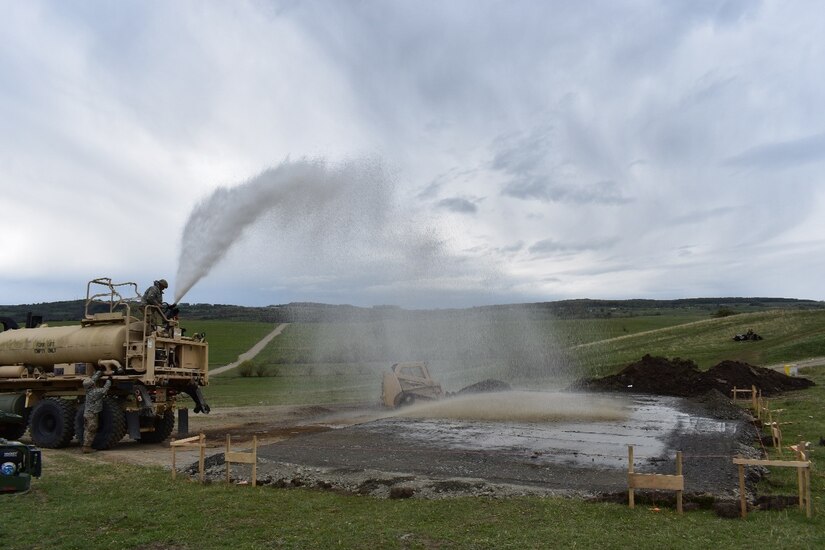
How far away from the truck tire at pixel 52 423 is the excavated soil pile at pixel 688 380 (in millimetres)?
29070

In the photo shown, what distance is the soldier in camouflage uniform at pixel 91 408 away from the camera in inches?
712

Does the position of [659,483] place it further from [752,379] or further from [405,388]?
[752,379]

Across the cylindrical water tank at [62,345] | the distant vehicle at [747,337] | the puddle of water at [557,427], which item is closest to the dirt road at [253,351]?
the puddle of water at [557,427]

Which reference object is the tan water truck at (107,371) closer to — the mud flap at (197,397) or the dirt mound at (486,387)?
the mud flap at (197,397)

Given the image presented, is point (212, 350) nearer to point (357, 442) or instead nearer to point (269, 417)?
point (269, 417)

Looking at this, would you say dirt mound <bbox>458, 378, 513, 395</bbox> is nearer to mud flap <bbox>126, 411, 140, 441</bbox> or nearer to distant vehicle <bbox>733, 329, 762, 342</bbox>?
mud flap <bbox>126, 411, 140, 441</bbox>

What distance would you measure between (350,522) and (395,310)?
27.9 m

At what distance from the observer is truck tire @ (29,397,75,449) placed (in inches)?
747

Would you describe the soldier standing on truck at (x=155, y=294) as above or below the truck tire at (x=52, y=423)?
above

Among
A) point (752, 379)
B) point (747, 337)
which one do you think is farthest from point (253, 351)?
point (752, 379)

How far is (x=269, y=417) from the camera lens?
28.4 meters

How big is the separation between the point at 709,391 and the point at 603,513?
2532 centimetres

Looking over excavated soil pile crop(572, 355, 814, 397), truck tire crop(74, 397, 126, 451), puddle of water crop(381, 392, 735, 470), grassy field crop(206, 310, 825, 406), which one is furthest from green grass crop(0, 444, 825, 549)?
grassy field crop(206, 310, 825, 406)

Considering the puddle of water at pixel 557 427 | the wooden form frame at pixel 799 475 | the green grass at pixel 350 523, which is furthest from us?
the puddle of water at pixel 557 427
